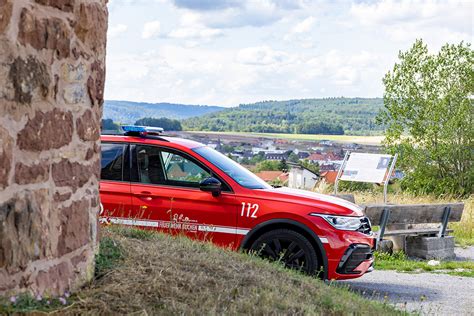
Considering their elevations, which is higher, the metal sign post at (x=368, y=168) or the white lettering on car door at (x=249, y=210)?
the metal sign post at (x=368, y=168)

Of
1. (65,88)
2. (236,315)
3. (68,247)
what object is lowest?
(236,315)

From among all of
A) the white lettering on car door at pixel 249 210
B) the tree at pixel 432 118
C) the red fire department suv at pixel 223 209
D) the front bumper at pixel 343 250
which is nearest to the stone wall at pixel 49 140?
the red fire department suv at pixel 223 209

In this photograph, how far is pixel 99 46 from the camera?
581cm

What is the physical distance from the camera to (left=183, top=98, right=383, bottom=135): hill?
2424 inches

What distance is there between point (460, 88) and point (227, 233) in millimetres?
33865

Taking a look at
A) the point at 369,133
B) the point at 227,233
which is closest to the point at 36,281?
the point at 227,233

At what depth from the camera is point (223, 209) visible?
9.48 metres

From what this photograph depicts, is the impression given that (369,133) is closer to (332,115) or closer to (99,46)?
(332,115)

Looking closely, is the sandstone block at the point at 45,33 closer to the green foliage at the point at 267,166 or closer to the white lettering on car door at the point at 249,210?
the white lettering on car door at the point at 249,210

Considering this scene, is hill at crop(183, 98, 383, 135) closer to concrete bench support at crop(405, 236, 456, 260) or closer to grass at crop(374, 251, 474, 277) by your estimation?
concrete bench support at crop(405, 236, 456, 260)

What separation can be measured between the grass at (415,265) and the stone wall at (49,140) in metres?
7.67

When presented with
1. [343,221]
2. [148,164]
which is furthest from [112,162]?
[343,221]

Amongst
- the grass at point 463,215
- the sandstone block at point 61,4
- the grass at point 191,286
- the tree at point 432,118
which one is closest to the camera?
the sandstone block at point 61,4

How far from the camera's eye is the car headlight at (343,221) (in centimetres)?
941
